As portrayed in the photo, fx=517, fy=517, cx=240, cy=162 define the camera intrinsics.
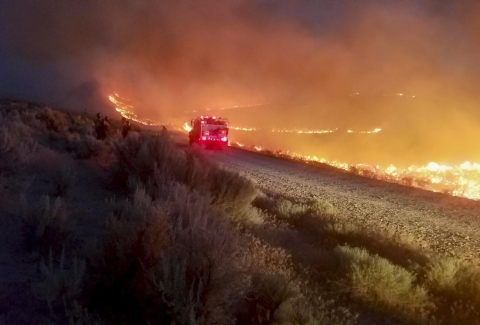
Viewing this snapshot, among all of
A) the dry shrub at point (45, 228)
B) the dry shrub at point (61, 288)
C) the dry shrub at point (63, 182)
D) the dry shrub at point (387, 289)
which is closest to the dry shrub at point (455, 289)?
the dry shrub at point (387, 289)

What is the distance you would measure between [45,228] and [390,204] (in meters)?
15.3

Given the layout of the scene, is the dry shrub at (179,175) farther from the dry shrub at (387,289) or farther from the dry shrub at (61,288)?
the dry shrub at (61,288)

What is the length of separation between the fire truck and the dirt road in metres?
10.2

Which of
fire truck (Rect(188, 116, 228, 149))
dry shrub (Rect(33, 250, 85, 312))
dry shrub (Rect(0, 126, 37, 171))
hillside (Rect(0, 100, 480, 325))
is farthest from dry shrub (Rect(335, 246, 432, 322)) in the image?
fire truck (Rect(188, 116, 228, 149))

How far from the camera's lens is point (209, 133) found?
1603 inches

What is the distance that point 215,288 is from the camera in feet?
19.0

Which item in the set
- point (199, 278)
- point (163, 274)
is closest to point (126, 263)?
point (163, 274)

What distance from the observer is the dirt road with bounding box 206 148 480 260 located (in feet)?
48.8

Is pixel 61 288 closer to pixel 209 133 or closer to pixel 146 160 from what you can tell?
pixel 146 160

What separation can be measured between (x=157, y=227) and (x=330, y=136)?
284 feet

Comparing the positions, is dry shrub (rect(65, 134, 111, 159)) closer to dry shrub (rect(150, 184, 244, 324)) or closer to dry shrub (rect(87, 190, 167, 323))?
dry shrub (rect(87, 190, 167, 323))

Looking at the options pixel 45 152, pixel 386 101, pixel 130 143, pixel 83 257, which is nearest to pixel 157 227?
pixel 83 257

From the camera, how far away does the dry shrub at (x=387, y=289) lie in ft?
29.5

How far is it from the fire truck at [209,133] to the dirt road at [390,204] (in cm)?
1021
